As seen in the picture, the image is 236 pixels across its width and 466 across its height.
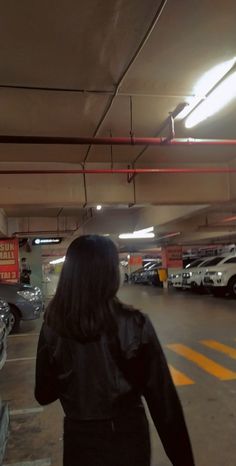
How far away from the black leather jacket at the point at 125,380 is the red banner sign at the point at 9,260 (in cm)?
1458

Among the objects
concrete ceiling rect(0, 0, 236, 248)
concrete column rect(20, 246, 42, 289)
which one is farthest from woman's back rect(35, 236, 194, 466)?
concrete column rect(20, 246, 42, 289)

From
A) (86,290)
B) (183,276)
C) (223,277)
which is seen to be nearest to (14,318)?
(223,277)

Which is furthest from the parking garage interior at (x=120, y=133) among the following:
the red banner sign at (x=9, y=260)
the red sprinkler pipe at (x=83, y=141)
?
the red banner sign at (x=9, y=260)

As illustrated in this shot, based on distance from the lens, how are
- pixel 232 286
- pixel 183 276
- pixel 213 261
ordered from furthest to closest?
A: pixel 183 276
pixel 213 261
pixel 232 286

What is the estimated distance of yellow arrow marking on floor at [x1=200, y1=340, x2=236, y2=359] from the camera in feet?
25.5

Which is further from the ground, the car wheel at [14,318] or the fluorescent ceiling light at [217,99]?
the fluorescent ceiling light at [217,99]

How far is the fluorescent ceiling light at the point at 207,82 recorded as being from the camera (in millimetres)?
4480

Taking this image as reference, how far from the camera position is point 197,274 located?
→ 65.1 ft

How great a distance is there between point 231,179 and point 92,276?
8.17 meters

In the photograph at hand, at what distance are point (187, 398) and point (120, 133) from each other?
3833 mm

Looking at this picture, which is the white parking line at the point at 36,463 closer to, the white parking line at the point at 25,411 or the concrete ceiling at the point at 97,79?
the white parking line at the point at 25,411

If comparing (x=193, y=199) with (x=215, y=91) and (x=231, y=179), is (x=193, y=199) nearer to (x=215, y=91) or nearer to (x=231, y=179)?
(x=231, y=179)

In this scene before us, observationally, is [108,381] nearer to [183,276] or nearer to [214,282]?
[214,282]

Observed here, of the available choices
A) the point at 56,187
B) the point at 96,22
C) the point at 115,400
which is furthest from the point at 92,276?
the point at 56,187
